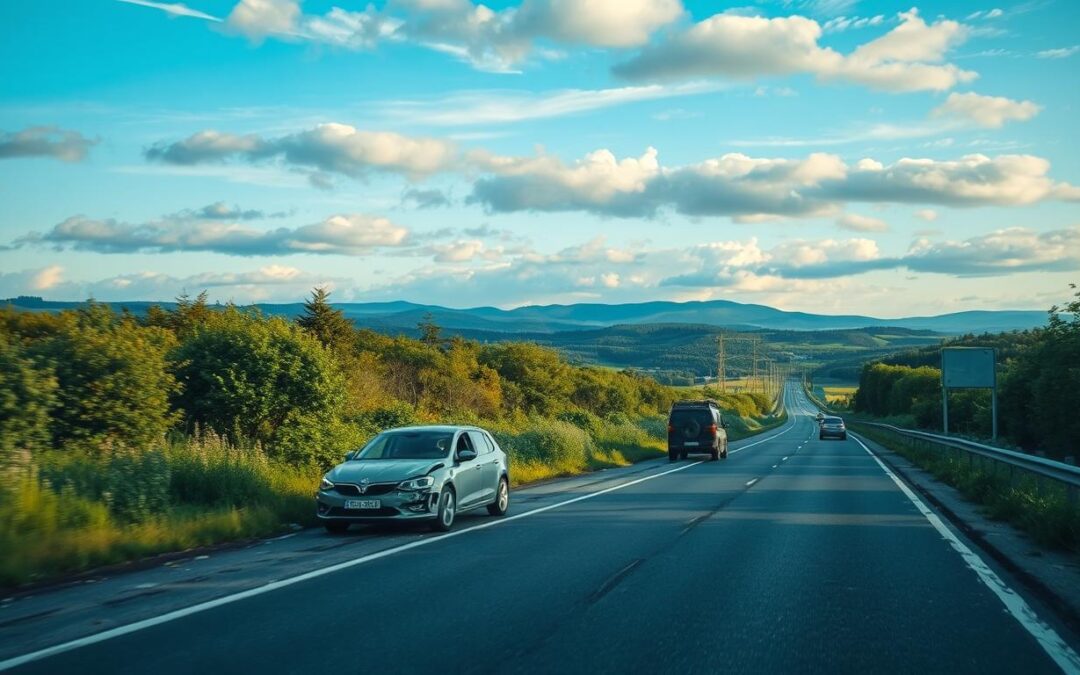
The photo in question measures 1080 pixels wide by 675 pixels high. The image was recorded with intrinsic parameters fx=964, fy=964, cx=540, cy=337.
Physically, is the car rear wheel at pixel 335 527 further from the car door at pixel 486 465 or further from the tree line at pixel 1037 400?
the tree line at pixel 1037 400

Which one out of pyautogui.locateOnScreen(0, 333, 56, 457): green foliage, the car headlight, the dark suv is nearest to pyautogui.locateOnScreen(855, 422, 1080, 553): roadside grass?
the car headlight

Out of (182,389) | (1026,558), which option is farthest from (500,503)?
(1026,558)

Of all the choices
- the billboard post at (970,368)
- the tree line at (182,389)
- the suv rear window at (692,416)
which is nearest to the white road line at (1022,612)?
the tree line at (182,389)

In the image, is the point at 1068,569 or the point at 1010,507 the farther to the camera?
the point at 1010,507

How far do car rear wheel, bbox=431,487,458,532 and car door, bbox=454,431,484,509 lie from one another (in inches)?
7.7

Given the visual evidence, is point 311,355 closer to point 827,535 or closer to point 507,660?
point 827,535

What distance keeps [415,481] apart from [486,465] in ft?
7.88

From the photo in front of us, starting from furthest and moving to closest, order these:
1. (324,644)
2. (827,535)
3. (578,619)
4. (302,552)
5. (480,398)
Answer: (480,398)
(827,535)
(302,552)
(578,619)
(324,644)

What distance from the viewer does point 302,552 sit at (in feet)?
39.4

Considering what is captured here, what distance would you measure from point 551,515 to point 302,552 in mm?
5341

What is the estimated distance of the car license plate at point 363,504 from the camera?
1359 centimetres

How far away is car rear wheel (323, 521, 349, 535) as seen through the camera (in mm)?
13898

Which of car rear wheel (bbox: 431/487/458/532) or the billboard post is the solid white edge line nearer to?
car rear wheel (bbox: 431/487/458/532)

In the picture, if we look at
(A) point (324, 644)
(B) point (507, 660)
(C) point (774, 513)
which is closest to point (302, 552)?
(A) point (324, 644)
